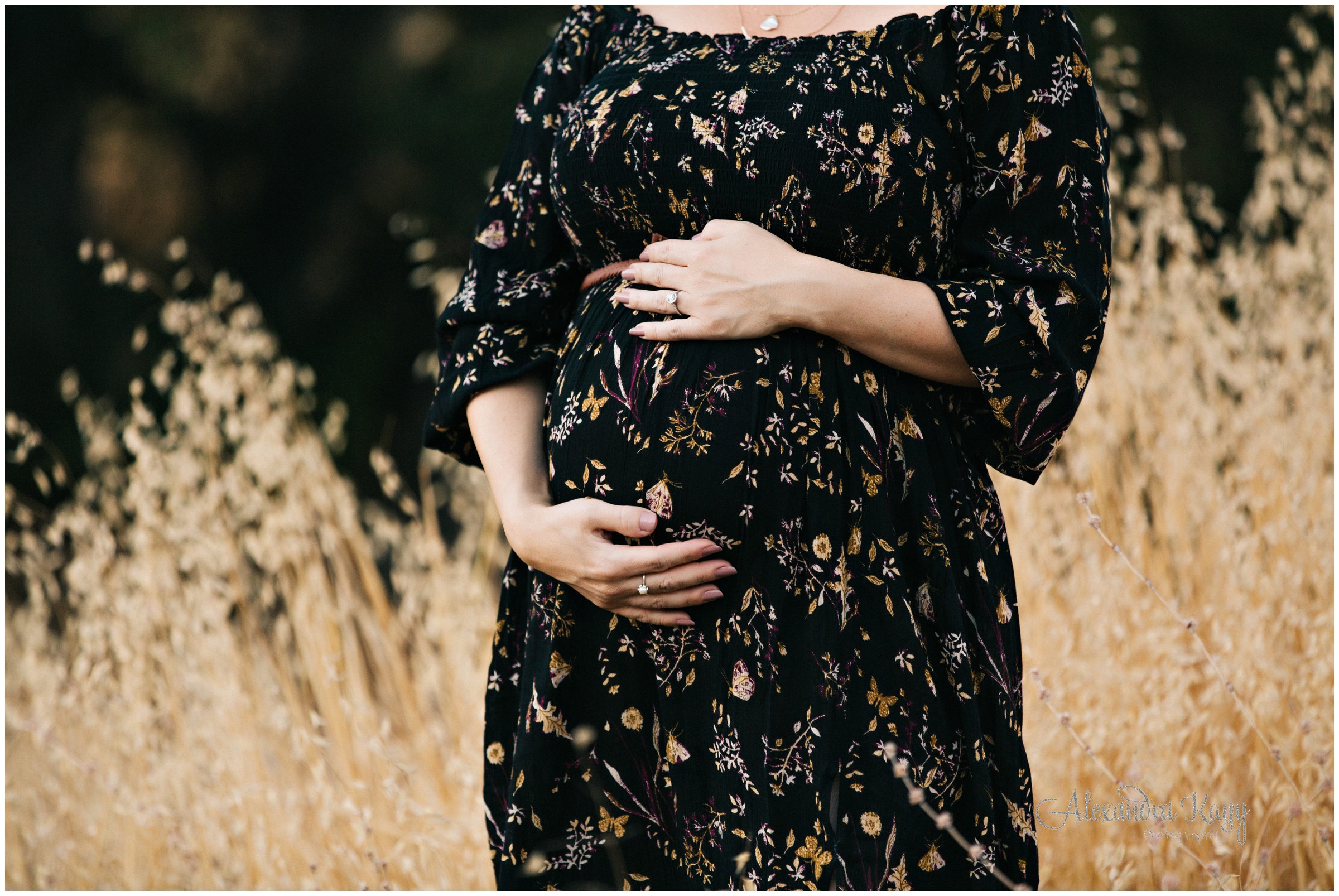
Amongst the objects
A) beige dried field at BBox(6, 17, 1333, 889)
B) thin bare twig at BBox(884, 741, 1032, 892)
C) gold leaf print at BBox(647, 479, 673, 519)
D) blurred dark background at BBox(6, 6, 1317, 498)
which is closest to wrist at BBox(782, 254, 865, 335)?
gold leaf print at BBox(647, 479, 673, 519)

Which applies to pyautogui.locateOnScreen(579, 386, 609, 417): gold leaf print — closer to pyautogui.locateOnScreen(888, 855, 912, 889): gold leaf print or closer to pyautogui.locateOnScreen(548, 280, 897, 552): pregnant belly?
pyautogui.locateOnScreen(548, 280, 897, 552): pregnant belly

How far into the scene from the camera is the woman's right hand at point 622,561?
1.03 meters

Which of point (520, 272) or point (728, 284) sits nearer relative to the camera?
point (728, 284)

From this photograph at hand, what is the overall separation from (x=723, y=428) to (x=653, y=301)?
0.18 metres

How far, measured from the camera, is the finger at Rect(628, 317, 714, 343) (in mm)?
1061

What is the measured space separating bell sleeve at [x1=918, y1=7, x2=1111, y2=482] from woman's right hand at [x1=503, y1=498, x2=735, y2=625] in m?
0.37

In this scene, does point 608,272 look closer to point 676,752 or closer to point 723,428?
point 723,428

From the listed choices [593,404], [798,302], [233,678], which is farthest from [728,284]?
[233,678]

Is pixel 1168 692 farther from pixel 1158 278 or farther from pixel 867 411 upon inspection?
pixel 1158 278

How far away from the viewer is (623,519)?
1.05m

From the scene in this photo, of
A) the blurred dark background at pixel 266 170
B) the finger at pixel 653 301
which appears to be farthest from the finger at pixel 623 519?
the blurred dark background at pixel 266 170

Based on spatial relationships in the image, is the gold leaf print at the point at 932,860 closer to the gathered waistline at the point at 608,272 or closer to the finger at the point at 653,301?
the finger at the point at 653,301

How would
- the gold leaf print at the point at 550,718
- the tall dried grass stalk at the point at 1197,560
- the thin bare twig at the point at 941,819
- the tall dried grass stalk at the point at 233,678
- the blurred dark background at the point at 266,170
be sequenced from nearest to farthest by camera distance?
1. the thin bare twig at the point at 941,819
2. the gold leaf print at the point at 550,718
3. the tall dried grass stalk at the point at 1197,560
4. the tall dried grass stalk at the point at 233,678
5. the blurred dark background at the point at 266,170

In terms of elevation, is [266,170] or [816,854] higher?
[266,170]
